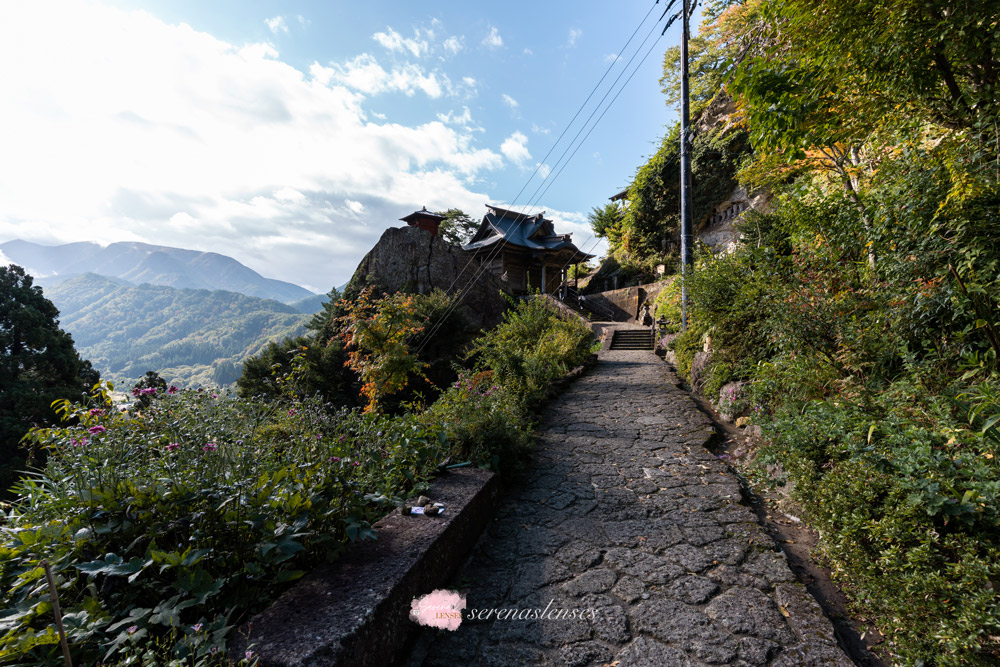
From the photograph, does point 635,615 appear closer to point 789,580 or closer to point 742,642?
point 742,642

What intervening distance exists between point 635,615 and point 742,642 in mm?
482

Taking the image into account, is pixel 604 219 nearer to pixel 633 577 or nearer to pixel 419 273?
pixel 419 273

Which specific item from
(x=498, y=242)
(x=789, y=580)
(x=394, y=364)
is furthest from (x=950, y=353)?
(x=498, y=242)

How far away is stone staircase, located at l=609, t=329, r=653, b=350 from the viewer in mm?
14180

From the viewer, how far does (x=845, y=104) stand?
130 inches

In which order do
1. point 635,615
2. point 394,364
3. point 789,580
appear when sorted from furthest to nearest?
point 394,364 < point 789,580 < point 635,615

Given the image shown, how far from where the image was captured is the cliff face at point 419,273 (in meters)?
19.3

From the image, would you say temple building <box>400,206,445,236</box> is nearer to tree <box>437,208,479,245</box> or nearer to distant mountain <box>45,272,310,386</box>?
tree <box>437,208,479,245</box>

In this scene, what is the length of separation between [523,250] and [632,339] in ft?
43.5

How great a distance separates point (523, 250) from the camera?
26.2m

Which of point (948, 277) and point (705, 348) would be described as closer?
point (948, 277)

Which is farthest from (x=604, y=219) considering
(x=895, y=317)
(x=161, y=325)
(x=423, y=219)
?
(x=161, y=325)

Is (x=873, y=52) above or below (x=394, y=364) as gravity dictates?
above

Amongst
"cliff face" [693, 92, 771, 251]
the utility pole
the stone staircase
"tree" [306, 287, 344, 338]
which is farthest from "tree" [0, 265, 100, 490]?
"cliff face" [693, 92, 771, 251]
